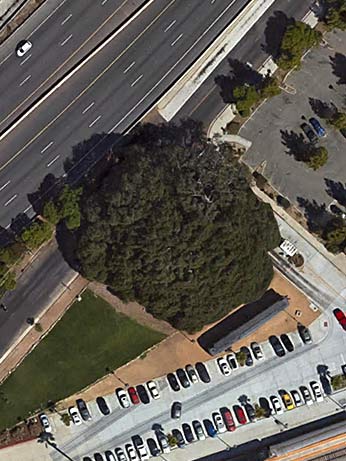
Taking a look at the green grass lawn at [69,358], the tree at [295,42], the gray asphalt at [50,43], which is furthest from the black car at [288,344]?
the gray asphalt at [50,43]

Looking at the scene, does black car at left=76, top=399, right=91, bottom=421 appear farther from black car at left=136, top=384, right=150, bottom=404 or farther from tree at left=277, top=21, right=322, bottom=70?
tree at left=277, top=21, right=322, bottom=70

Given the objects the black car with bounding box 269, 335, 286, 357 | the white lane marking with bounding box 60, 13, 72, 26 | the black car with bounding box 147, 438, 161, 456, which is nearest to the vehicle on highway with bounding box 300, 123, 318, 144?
the black car with bounding box 269, 335, 286, 357

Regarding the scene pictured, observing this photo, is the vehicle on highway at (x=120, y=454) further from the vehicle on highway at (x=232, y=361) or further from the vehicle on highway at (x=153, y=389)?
the vehicle on highway at (x=232, y=361)

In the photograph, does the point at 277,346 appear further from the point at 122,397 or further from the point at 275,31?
→ the point at 275,31

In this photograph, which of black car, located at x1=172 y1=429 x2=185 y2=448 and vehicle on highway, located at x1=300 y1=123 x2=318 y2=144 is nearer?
black car, located at x1=172 y1=429 x2=185 y2=448

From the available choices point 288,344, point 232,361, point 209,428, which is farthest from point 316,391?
point 209,428
